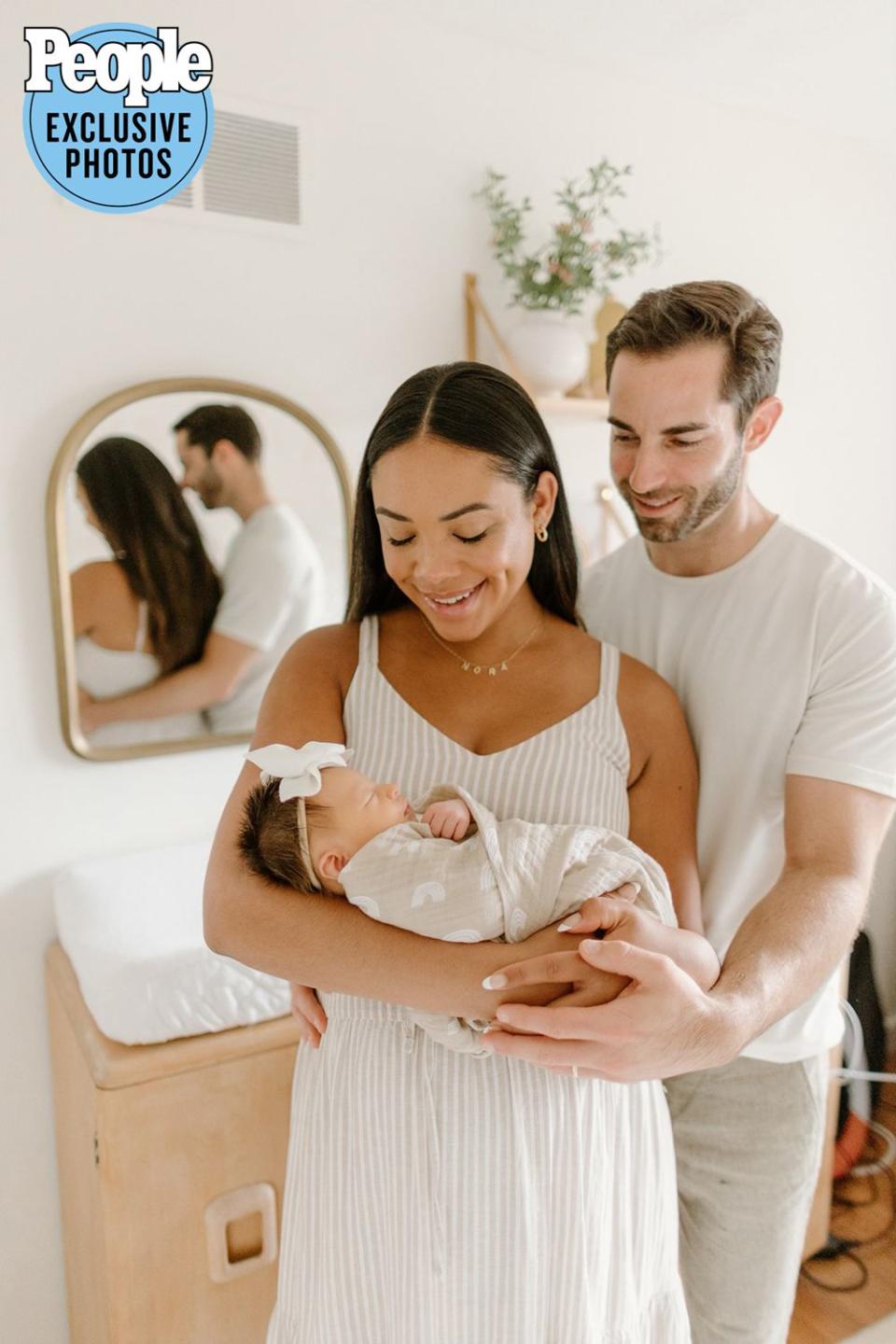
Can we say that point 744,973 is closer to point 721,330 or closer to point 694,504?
point 694,504

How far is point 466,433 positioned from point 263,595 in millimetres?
1043

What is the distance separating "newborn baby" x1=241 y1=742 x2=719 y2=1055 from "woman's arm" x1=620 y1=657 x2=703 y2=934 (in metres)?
0.08

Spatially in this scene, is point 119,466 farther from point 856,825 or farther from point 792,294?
point 792,294

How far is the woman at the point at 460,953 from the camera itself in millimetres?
Answer: 923

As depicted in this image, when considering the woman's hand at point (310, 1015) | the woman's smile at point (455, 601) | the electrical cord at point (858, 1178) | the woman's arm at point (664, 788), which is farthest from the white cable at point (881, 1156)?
the woman's smile at point (455, 601)

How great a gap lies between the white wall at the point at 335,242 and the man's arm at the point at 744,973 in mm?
1243

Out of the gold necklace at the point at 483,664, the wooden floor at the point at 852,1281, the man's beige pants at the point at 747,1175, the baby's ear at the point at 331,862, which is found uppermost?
the gold necklace at the point at 483,664

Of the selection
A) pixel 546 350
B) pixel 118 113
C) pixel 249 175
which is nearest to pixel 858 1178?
pixel 546 350

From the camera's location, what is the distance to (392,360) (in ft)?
6.81

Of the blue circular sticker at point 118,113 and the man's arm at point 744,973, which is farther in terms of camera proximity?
the blue circular sticker at point 118,113

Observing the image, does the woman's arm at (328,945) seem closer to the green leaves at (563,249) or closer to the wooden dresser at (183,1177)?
the wooden dresser at (183,1177)

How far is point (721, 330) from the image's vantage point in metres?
1.19

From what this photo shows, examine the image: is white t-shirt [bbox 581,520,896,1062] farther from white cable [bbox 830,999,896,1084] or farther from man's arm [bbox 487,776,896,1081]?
white cable [bbox 830,999,896,1084]

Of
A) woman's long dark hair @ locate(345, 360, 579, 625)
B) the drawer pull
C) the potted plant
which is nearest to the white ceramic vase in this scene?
the potted plant
